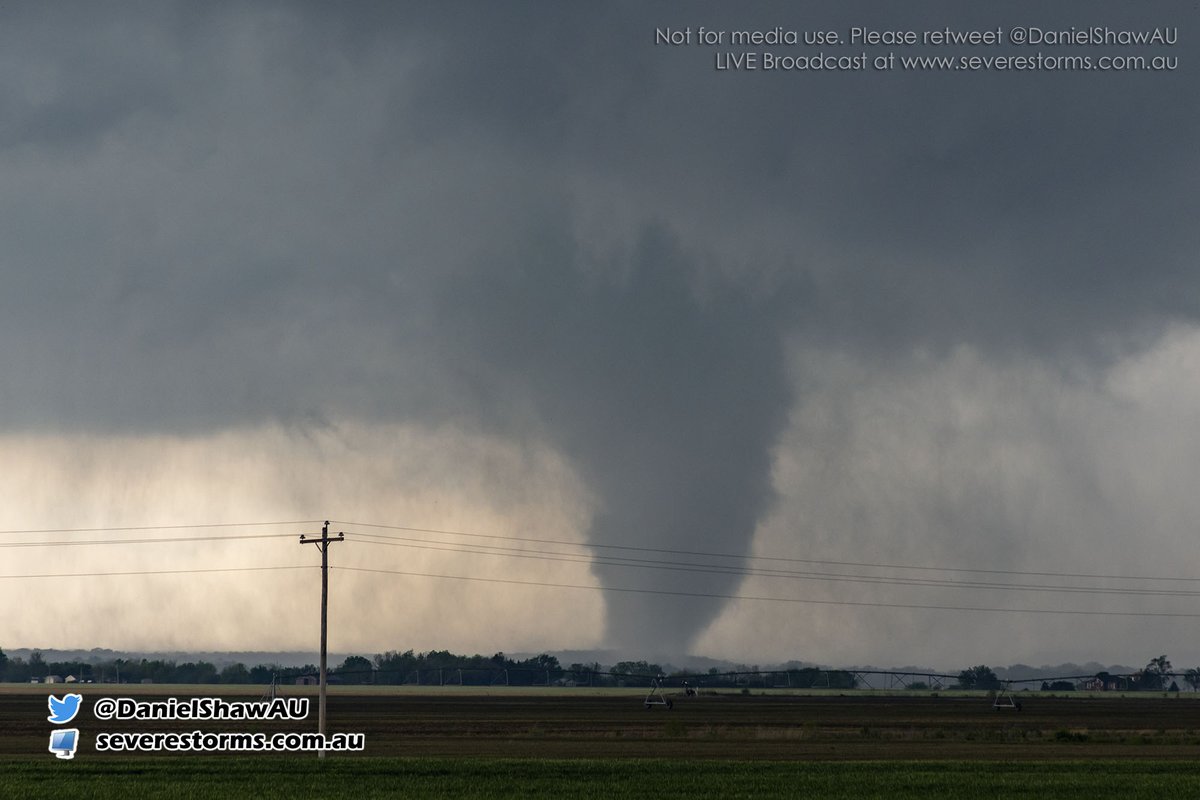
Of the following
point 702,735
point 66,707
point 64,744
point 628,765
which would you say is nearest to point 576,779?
point 628,765

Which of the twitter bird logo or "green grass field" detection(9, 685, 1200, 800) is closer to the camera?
"green grass field" detection(9, 685, 1200, 800)

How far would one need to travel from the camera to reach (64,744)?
241ft

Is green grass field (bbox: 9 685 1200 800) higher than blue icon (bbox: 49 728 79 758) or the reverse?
the reverse

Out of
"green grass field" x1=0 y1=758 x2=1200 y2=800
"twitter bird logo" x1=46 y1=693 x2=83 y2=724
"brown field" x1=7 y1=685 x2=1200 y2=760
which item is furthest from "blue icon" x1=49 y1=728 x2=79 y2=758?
"twitter bird logo" x1=46 y1=693 x2=83 y2=724

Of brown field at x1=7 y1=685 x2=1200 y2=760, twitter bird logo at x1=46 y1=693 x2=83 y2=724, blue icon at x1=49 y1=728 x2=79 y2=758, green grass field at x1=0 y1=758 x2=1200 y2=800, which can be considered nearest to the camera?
green grass field at x1=0 y1=758 x2=1200 y2=800

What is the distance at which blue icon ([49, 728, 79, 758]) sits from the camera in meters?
67.9

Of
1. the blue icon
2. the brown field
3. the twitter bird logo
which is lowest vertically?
the brown field

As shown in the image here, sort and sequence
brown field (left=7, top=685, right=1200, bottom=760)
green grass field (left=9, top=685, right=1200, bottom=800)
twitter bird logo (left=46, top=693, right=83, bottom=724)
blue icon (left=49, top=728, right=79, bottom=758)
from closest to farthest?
1. green grass field (left=9, top=685, right=1200, bottom=800)
2. twitter bird logo (left=46, top=693, right=83, bottom=724)
3. blue icon (left=49, top=728, right=79, bottom=758)
4. brown field (left=7, top=685, right=1200, bottom=760)

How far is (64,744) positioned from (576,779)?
121 feet

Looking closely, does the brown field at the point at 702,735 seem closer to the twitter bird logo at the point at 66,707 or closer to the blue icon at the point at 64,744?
the blue icon at the point at 64,744

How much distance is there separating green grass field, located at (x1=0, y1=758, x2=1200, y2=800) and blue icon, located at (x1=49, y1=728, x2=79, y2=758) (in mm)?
1874

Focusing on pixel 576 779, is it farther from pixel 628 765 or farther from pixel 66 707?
pixel 66 707

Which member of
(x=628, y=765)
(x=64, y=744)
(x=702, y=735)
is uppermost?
(x=64, y=744)

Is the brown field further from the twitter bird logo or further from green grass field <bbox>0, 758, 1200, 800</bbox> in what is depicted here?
the twitter bird logo
